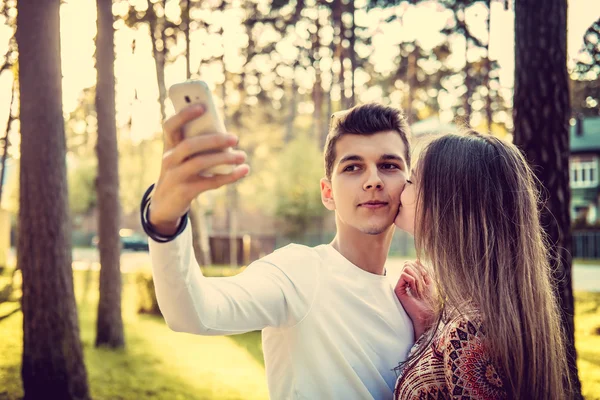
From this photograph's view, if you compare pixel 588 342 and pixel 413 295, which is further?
pixel 588 342

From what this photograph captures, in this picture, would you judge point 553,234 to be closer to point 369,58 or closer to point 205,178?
point 205,178

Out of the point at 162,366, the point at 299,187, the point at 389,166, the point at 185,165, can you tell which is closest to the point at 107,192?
the point at 162,366

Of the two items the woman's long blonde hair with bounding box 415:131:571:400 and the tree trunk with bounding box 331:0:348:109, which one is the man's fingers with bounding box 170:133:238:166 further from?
the tree trunk with bounding box 331:0:348:109

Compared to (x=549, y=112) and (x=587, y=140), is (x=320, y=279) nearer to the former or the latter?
(x=549, y=112)

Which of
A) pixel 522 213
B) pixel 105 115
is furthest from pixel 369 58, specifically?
pixel 522 213

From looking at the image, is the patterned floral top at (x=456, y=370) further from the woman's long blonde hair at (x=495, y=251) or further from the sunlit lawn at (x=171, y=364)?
the sunlit lawn at (x=171, y=364)

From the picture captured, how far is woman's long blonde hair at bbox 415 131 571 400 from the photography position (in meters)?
2.04

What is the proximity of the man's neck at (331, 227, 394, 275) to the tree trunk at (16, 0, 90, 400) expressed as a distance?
3.81 meters

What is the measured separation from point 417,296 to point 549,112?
2.47m

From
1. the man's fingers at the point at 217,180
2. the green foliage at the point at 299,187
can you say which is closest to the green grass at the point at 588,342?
the man's fingers at the point at 217,180

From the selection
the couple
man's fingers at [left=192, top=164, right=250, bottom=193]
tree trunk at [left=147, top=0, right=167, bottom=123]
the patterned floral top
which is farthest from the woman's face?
tree trunk at [left=147, top=0, right=167, bottom=123]

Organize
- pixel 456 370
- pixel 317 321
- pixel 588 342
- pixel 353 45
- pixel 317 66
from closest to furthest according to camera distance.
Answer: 1. pixel 456 370
2. pixel 317 321
3. pixel 588 342
4. pixel 353 45
5. pixel 317 66

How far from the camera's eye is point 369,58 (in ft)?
61.8

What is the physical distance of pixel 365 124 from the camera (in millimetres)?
2953
